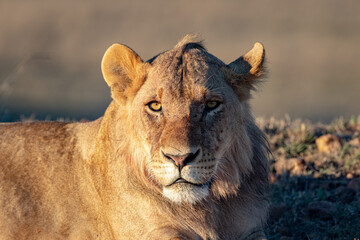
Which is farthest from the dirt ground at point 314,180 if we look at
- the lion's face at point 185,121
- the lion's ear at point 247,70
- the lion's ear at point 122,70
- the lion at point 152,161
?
the lion's ear at point 122,70

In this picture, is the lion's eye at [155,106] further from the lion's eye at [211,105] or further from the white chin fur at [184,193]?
the white chin fur at [184,193]

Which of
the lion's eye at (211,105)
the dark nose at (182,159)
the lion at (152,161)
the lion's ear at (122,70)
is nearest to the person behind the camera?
the dark nose at (182,159)

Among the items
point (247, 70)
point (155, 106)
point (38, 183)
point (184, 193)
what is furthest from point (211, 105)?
point (38, 183)

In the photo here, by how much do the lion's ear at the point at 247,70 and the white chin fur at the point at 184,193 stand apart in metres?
0.87

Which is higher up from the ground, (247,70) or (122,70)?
(122,70)

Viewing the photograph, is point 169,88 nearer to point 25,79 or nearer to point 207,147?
point 207,147

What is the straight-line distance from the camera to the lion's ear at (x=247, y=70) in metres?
4.90

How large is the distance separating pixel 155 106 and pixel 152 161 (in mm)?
409

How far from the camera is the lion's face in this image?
4.27 m

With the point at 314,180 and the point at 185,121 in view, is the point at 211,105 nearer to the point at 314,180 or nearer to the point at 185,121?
the point at 185,121

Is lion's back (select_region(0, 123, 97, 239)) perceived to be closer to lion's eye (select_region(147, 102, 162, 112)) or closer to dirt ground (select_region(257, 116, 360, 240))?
lion's eye (select_region(147, 102, 162, 112))

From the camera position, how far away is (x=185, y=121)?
4.43 meters

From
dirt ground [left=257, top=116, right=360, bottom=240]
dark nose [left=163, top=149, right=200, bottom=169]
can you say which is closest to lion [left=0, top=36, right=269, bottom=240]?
dark nose [left=163, top=149, right=200, bottom=169]

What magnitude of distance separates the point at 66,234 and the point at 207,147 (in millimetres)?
1412
